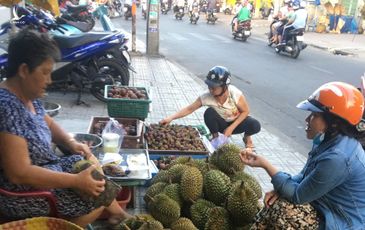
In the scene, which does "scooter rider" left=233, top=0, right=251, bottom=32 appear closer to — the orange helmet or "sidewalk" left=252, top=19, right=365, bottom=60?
"sidewalk" left=252, top=19, right=365, bottom=60

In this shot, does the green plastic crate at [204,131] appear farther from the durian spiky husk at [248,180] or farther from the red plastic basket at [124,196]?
the red plastic basket at [124,196]

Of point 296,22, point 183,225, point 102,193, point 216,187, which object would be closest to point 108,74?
point 216,187

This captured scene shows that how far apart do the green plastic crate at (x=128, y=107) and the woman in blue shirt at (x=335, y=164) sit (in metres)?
2.28

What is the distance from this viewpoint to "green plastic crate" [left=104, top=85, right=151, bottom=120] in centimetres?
445

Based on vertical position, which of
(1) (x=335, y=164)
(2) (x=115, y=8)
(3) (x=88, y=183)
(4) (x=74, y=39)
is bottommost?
(2) (x=115, y=8)

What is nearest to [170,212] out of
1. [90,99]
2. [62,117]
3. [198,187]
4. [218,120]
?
[198,187]

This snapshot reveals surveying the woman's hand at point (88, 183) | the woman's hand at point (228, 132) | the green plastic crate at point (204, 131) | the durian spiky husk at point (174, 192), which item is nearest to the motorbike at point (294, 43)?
the green plastic crate at point (204, 131)

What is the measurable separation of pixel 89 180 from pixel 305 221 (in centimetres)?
131

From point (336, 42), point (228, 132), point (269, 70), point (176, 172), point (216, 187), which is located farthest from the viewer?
point (336, 42)

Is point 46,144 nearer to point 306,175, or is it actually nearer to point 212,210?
point 212,210

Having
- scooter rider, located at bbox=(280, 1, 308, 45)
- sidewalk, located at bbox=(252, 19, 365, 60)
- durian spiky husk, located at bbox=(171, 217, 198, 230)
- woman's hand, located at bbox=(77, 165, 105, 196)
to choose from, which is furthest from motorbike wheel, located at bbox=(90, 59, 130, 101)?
sidewalk, located at bbox=(252, 19, 365, 60)

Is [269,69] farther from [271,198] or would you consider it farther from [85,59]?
[271,198]

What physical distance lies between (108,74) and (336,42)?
15338 mm

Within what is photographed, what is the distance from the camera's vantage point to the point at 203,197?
3.28 meters
